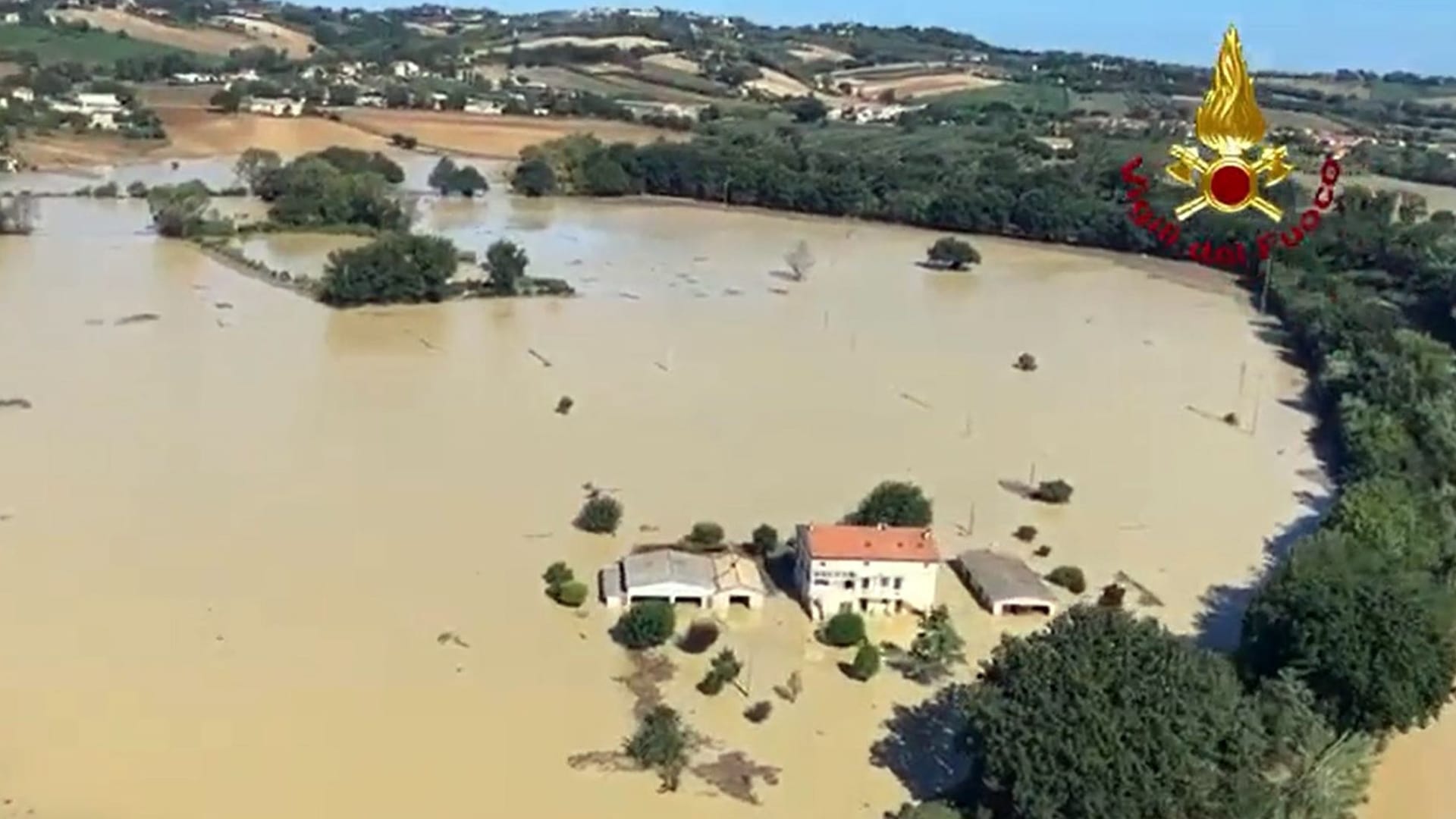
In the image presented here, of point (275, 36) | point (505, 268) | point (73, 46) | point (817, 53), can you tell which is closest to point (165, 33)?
point (275, 36)

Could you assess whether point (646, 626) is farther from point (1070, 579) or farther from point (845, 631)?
point (1070, 579)

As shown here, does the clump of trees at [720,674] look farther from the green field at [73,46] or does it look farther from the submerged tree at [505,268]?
the green field at [73,46]

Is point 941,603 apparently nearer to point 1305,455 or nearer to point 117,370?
point 1305,455

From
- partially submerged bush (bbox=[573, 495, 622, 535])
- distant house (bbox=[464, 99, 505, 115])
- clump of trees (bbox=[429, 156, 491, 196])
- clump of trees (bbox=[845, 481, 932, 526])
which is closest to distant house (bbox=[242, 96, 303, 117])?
distant house (bbox=[464, 99, 505, 115])

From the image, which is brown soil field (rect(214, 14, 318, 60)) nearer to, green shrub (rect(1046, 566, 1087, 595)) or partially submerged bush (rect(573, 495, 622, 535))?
partially submerged bush (rect(573, 495, 622, 535))

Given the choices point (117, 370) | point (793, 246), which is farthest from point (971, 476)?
point (793, 246)
